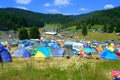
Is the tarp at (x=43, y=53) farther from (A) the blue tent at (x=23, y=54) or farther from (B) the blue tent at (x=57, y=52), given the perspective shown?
(A) the blue tent at (x=23, y=54)

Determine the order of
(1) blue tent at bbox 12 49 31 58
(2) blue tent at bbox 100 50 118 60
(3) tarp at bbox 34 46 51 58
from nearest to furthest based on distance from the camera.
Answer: (2) blue tent at bbox 100 50 118 60, (3) tarp at bbox 34 46 51 58, (1) blue tent at bbox 12 49 31 58

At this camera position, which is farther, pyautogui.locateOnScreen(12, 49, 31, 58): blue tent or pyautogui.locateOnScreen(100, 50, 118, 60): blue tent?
pyautogui.locateOnScreen(12, 49, 31, 58): blue tent

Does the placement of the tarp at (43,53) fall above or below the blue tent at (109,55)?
above

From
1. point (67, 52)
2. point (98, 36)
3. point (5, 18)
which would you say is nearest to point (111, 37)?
point (98, 36)

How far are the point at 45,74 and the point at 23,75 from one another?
54 centimetres

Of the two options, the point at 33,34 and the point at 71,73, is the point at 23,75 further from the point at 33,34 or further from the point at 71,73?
the point at 33,34

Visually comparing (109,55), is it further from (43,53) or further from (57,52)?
(43,53)

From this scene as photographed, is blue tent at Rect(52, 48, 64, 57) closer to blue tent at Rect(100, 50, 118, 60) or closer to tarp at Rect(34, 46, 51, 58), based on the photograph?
tarp at Rect(34, 46, 51, 58)

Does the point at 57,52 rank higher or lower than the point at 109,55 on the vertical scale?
higher

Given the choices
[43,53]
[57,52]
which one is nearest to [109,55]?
[57,52]

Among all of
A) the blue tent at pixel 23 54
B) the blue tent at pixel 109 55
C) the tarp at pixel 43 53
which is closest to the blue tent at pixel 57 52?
the tarp at pixel 43 53

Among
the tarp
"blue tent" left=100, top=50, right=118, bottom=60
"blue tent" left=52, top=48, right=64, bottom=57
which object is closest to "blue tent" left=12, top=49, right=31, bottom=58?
the tarp

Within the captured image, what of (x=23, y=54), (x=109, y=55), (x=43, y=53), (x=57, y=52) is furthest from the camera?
(x=57, y=52)

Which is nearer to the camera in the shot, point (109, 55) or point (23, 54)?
point (109, 55)
